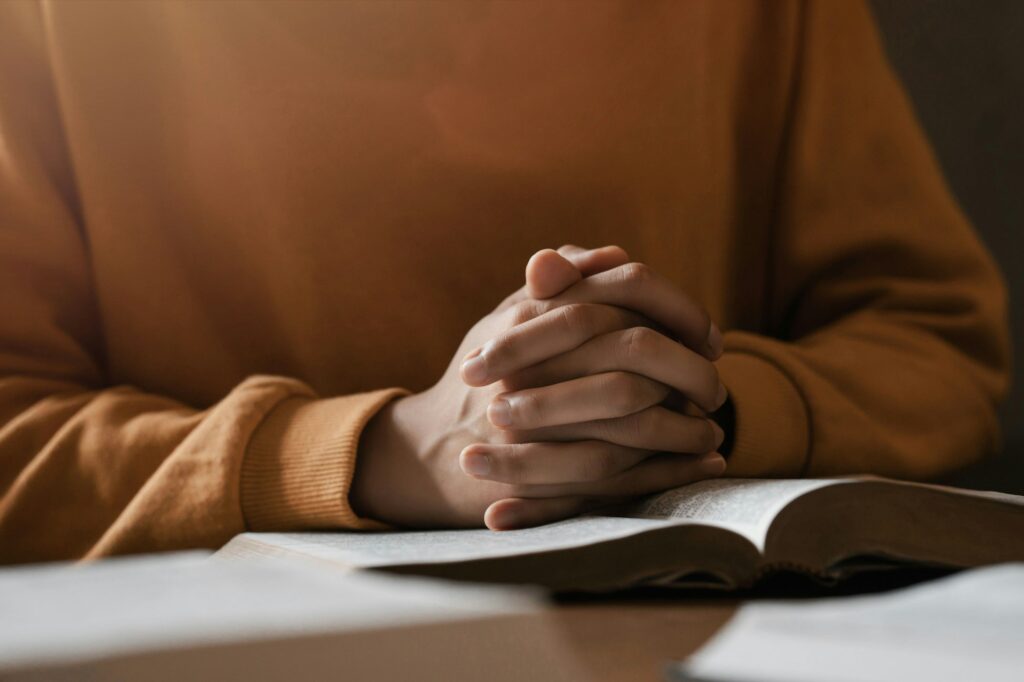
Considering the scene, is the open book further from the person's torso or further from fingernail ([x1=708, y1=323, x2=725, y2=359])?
the person's torso

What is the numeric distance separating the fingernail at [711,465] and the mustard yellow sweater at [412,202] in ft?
0.61

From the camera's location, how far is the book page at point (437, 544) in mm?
339

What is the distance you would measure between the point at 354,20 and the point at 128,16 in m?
0.21

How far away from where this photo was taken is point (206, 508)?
23.0 inches

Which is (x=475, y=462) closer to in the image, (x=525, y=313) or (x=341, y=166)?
(x=525, y=313)

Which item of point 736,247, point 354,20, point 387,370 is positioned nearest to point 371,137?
point 354,20

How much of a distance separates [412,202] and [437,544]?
544 mm

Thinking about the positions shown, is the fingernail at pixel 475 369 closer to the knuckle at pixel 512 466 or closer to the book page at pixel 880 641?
the knuckle at pixel 512 466

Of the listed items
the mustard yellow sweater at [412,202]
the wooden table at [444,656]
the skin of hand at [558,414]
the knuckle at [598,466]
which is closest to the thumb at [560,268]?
the skin of hand at [558,414]

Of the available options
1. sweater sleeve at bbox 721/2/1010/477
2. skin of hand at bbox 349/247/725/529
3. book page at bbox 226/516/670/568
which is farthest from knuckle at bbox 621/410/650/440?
sweater sleeve at bbox 721/2/1010/477

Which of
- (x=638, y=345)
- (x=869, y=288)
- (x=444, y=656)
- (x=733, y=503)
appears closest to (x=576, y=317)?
(x=638, y=345)

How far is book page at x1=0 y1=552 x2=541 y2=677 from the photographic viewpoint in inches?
7.6

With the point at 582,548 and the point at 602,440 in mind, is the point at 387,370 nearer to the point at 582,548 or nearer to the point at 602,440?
the point at 602,440

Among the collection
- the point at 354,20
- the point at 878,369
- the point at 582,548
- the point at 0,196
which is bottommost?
the point at 878,369
